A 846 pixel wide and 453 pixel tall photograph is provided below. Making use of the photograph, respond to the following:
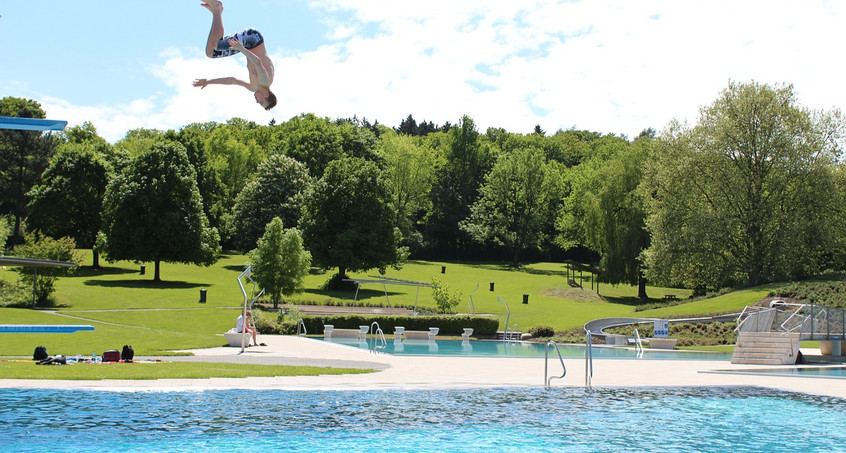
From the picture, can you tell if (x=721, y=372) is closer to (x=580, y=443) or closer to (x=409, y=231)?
(x=580, y=443)

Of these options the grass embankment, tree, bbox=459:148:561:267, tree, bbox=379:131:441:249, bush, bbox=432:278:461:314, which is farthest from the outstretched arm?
tree, bbox=459:148:561:267

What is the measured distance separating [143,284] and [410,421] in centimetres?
4288

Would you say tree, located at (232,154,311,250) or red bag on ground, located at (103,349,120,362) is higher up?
tree, located at (232,154,311,250)

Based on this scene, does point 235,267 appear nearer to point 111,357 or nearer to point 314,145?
point 314,145

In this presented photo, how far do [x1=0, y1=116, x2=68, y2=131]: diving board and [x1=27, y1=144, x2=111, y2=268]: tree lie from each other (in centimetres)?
5097

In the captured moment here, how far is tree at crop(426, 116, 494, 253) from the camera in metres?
89.1

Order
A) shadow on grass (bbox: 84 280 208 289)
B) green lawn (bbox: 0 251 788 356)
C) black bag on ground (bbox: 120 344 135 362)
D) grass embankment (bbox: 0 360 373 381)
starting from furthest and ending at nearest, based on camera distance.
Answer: shadow on grass (bbox: 84 280 208 289), green lawn (bbox: 0 251 788 356), black bag on ground (bbox: 120 344 135 362), grass embankment (bbox: 0 360 373 381)

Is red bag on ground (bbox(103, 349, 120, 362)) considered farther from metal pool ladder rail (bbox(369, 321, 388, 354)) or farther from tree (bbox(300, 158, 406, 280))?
tree (bbox(300, 158, 406, 280))

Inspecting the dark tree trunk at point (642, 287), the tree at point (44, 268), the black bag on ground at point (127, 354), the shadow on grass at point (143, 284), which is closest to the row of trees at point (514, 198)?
the dark tree trunk at point (642, 287)

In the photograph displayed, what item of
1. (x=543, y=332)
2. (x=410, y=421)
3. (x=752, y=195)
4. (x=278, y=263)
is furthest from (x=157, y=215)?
(x=410, y=421)

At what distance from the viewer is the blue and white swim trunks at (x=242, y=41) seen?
33.7 feet

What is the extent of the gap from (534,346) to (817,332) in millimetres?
12734

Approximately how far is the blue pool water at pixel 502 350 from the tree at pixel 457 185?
51310mm

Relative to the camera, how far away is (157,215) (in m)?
53.1
